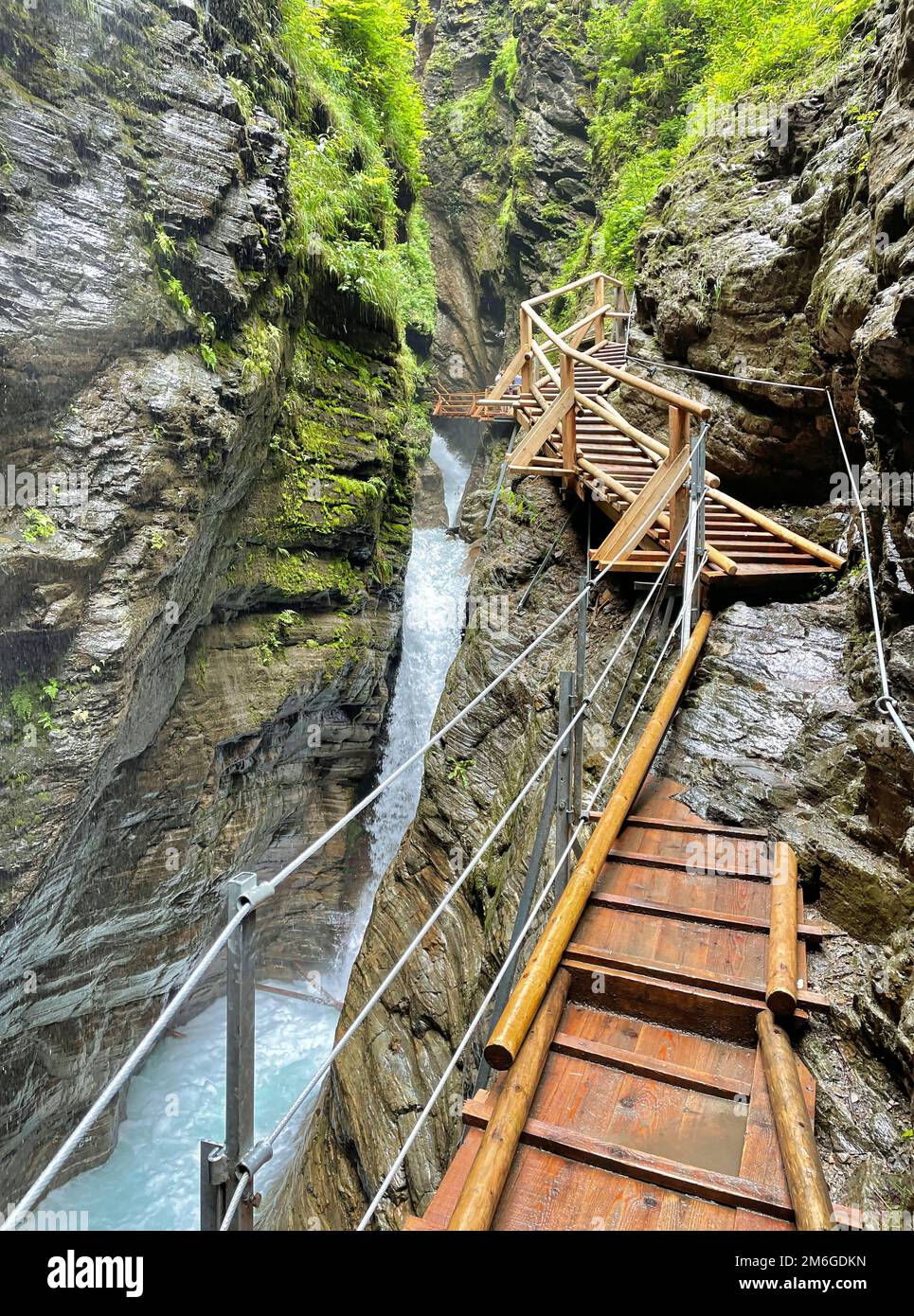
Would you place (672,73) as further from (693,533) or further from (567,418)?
(693,533)

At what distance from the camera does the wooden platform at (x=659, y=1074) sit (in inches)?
74.4

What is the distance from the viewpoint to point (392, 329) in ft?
35.9

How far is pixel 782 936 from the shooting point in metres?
2.63


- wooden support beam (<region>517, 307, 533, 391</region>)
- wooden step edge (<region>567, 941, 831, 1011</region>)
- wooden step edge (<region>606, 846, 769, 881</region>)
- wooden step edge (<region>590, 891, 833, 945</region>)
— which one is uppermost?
wooden support beam (<region>517, 307, 533, 391</region>)

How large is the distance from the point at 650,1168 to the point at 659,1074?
1.26ft

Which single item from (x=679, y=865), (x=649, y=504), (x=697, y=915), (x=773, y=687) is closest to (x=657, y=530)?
(x=649, y=504)

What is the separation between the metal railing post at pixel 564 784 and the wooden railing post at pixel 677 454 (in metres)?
2.71

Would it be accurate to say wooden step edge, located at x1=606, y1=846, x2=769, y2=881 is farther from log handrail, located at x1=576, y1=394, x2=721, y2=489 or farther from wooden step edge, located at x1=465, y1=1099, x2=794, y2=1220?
log handrail, located at x1=576, y1=394, x2=721, y2=489

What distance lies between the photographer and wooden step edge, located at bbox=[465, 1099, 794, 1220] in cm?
183

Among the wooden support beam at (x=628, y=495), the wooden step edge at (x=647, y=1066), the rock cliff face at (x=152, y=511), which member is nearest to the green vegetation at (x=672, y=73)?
the wooden support beam at (x=628, y=495)

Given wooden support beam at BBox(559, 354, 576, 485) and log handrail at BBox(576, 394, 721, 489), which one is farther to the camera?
wooden support beam at BBox(559, 354, 576, 485)

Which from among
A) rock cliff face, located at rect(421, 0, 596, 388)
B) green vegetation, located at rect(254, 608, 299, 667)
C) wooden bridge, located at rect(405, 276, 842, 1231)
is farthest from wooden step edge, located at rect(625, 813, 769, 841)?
rock cliff face, located at rect(421, 0, 596, 388)

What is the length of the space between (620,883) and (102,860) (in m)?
6.62

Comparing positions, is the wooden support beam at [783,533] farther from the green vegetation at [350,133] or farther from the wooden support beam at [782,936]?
the green vegetation at [350,133]
